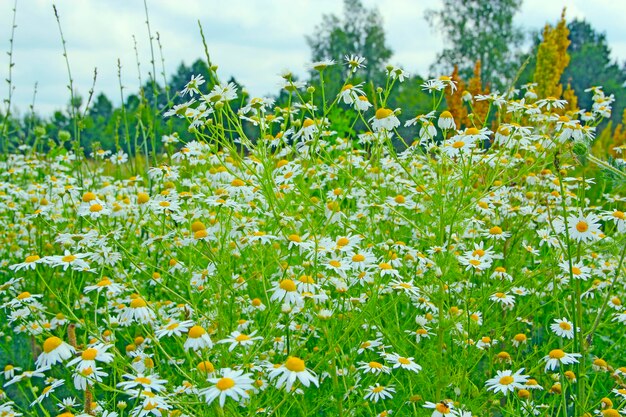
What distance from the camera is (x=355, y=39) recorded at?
36.6 metres

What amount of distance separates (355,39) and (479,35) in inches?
400

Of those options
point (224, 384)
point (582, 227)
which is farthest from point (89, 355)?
point (582, 227)

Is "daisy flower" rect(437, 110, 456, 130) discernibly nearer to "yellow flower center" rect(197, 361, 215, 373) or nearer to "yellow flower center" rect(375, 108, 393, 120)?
"yellow flower center" rect(375, 108, 393, 120)

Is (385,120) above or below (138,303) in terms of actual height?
above

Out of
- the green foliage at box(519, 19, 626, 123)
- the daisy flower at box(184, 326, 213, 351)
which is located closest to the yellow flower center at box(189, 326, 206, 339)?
the daisy flower at box(184, 326, 213, 351)

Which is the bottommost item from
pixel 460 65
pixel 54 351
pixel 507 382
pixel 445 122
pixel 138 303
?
pixel 507 382

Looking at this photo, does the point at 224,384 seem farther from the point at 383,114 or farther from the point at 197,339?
the point at 383,114

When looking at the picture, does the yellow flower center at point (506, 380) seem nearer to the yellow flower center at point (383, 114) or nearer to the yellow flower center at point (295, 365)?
the yellow flower center at point (295, 365)

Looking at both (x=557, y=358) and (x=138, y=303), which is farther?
(x=557, y=358)

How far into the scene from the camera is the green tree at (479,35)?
28.0m

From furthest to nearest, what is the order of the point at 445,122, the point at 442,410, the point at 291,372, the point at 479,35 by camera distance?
the point at 479,35, the point at 445,122, the point at 442,410, the point at 291,372

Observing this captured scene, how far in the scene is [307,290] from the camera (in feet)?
7.04

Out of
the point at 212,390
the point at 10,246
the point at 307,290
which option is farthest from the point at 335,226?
the point at 10,246

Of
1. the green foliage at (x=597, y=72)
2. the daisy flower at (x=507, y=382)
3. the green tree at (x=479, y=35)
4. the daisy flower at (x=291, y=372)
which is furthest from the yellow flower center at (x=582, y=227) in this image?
the green foliage at (x=597, y=72)
